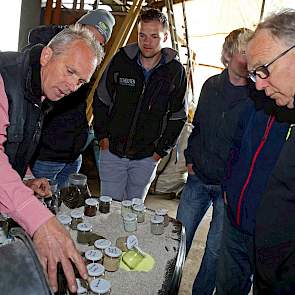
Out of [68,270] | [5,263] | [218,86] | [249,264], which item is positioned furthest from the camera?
[218,86]

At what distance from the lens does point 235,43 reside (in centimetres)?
178

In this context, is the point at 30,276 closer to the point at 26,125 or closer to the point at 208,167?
the point at 26,125

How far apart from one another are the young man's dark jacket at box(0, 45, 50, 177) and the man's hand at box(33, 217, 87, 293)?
483mm

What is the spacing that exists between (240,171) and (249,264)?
1.46 feet

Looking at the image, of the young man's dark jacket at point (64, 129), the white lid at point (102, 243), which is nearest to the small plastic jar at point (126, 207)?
the white lid at point (102, 243)

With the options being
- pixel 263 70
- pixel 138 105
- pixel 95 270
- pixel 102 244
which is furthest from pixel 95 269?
pixel 138 105

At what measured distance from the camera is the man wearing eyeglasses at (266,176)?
112 cm

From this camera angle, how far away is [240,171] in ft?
4.94

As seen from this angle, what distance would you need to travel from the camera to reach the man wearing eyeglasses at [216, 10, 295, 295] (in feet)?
3.68

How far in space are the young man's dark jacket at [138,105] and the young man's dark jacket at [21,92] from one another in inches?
34.1

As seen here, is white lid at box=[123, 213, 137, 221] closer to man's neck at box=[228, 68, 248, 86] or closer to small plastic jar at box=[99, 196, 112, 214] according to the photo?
small plastic jar at box=[99, 196, 112, 214]

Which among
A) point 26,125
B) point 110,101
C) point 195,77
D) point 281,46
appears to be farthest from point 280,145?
point 195,77

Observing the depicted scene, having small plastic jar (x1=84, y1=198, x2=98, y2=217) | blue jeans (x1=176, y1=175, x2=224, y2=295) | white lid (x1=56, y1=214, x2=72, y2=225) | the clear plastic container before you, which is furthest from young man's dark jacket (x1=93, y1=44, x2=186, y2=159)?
white lid (x1=56, y1=214, x2=72, y2=225)

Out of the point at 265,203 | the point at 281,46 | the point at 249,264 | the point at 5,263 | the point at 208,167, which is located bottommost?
the point at 249,264
